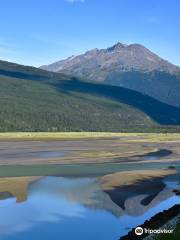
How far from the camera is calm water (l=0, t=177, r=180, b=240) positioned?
40281 mm

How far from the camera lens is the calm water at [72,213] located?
40.3 meters

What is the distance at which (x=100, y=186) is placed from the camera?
65500mm

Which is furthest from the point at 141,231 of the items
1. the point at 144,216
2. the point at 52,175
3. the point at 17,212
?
the point at 52,175

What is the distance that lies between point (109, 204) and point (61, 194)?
7269 millimetres

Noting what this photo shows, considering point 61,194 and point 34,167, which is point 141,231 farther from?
point 34,167

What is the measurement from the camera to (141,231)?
37.1 metres

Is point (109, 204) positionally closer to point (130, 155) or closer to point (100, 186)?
point (100, 186)

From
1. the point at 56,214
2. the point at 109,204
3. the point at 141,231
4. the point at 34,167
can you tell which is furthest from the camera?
the point at 34,167

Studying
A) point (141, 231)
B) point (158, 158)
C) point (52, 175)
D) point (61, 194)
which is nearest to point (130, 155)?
point (158, 158)

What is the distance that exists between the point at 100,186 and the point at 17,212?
19.8 m

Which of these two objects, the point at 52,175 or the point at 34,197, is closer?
the point at 34,197

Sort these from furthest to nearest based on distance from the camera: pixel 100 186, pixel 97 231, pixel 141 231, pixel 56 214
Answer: pixel 100 186 < pixel 56 214 < pixel 97 231 < pixel 141 231

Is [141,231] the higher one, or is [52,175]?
[141,231]

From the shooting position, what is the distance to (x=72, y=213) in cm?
A: 4800
